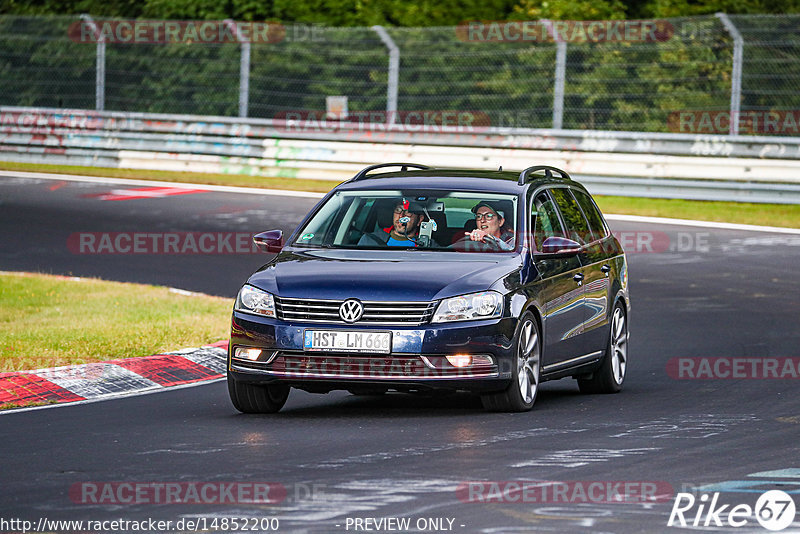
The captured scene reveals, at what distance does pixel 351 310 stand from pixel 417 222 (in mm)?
1500

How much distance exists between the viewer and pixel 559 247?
1075 centimetres

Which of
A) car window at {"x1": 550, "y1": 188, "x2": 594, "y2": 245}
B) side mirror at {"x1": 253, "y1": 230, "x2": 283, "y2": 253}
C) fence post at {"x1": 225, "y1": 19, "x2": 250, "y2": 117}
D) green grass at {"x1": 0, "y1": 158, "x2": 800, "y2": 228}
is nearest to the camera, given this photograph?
side mirror at {"x1": 253, "y1": 230, "x2": 283, "y2": 253}

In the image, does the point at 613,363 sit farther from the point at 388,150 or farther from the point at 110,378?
the point at 388,150

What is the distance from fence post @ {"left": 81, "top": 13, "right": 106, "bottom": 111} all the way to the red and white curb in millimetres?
18165

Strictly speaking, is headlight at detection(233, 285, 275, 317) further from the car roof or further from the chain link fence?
the chain link fence

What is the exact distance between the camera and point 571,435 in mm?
9227

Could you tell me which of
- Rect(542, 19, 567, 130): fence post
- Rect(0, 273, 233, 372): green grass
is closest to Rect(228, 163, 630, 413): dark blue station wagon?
Rect(0, 273, 233, 372): green grass

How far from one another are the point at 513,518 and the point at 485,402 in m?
3.31

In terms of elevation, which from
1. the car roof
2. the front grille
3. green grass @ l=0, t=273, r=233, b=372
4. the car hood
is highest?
the car roof

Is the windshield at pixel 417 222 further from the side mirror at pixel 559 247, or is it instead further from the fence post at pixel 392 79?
the fence post at pixel 392 79

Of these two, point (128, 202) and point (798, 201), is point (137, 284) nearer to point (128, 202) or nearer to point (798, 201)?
point (128, 202)

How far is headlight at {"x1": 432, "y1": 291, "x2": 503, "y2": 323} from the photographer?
973 centimetres

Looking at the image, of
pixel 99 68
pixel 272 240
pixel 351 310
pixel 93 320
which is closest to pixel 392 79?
pixel 99 68

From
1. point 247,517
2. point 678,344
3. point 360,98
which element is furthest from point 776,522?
point 360,98
